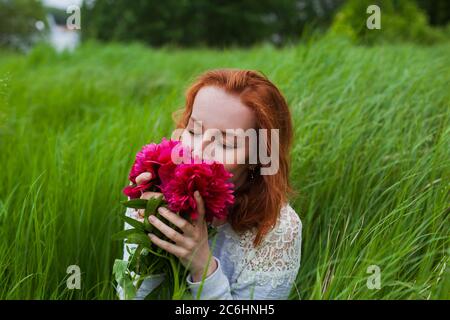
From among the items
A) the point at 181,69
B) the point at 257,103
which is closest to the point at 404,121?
the point at 257,103

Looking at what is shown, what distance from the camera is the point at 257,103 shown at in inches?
53.6

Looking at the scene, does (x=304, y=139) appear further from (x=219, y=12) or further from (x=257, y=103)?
(x=219, y=12)

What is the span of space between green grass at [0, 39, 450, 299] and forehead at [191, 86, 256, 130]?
407 mm

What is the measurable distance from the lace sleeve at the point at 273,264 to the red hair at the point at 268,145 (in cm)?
3

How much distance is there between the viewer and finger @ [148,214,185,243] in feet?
3.89

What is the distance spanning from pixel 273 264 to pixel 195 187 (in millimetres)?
332

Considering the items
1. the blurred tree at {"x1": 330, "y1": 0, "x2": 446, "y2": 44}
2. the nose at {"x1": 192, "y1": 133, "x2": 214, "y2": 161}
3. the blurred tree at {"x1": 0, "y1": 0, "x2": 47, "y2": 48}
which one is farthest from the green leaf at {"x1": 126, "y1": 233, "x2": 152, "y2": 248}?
the blurred tree at {"x1": 0, "y1": 0, "x2": 47, "y2": 48}

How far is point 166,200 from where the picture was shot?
1203 millimetres

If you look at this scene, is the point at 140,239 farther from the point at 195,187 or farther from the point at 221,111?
the point at 221,111

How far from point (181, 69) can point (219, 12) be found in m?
13.6

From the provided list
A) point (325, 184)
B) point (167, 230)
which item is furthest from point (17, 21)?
point (167, 230)

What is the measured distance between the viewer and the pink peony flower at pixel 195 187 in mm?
1123

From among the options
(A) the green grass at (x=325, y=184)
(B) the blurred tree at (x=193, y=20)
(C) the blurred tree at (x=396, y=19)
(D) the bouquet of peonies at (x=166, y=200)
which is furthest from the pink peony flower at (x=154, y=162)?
(B) the blurred tree at (x=193, y=20)

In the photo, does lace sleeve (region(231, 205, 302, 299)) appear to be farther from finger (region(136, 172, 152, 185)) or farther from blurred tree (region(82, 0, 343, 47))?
blurred tree (region(82, 0, 343, 47))
